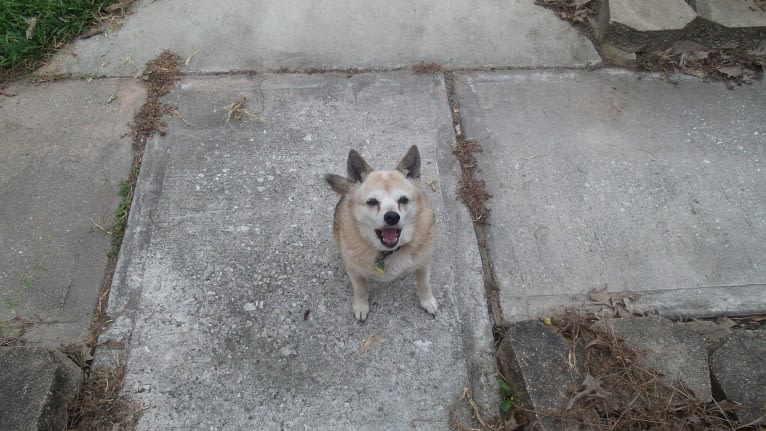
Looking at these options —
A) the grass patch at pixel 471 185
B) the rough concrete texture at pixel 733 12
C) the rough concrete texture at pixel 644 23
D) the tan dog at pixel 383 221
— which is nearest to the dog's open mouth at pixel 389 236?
the tan dog at pixel 383 221

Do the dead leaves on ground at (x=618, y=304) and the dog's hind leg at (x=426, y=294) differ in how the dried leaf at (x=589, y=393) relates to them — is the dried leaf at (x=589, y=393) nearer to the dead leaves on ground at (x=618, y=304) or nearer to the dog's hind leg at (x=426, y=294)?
the dead leaves on ground at (x=618, y=304)

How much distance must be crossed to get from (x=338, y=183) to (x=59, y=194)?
7.69 ft

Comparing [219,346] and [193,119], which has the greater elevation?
[193,119]

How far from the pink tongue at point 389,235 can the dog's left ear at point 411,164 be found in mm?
371

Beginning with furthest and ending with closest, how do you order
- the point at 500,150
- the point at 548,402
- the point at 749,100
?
1. the point at 749,100
2. the point at 500,150
3. the point at 548,402

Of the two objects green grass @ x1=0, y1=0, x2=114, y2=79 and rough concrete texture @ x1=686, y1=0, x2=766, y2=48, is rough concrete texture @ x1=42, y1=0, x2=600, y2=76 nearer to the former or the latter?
green grass @ x1=0, y1=0, x2=114, y2=79

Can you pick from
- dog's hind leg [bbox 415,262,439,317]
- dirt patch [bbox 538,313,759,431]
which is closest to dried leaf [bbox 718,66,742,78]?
dirt patch [bbox 538,313,759,431]

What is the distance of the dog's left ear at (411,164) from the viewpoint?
2.55 m

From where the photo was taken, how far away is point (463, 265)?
3082 millimetres

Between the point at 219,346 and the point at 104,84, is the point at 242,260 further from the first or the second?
Answer: the point at 104,84

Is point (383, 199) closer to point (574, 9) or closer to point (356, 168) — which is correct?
point (356, 168)

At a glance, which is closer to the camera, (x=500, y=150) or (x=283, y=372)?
(x=283, y=372)

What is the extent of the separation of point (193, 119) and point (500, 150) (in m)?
2.55

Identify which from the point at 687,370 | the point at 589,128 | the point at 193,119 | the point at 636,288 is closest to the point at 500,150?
the point at 589,128
